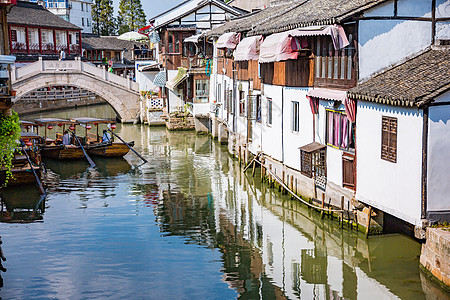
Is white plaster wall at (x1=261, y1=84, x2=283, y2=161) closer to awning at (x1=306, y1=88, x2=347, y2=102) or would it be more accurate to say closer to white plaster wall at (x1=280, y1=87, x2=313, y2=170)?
white plaster wall at (x1=280, y1=87, x2=313, y2=170)

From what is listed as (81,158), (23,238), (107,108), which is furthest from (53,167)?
(107,108)

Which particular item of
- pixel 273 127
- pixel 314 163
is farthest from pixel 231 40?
pixel 314 163

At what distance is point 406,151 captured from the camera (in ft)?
50.4

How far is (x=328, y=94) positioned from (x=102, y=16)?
7644 centimetres

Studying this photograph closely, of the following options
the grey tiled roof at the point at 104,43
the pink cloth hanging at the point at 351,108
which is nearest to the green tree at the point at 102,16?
the grey tiled roof at the point at 104,43

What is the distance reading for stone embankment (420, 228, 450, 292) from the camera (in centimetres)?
1371

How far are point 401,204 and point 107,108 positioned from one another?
160 ft

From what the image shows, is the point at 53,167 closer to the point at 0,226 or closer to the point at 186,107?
the point at 0,226

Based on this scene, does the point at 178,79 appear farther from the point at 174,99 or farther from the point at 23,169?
the point at 23,169

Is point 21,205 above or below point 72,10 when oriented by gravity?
below

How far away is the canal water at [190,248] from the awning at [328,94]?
402 centimetres

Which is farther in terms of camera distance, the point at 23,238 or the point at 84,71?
the point at 84,71

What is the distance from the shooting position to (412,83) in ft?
51.9

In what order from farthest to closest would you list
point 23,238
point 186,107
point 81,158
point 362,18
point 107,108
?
point 107,108
point 186,107
point 81,158
point 23,238
point 362,18
